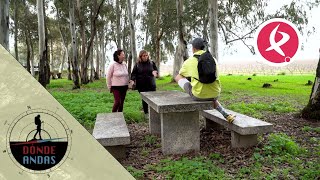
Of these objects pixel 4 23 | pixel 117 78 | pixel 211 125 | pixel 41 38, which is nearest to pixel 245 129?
pixel 211 125

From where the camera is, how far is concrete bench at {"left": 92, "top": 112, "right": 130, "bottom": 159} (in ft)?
12.9

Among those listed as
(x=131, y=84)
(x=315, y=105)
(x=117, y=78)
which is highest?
(x=117, y=78)

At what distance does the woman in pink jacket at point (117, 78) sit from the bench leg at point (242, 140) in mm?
2823

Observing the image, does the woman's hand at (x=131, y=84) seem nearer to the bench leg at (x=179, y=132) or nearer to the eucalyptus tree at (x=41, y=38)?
the bench leg at (x=179, y=132)

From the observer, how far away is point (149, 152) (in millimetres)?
4758

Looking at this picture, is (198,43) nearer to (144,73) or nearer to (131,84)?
(131,84)

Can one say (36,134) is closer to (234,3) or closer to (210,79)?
(210,79)

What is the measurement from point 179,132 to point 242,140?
90 cm

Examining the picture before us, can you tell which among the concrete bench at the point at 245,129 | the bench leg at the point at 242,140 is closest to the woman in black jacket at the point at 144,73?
the concrete bench at the point at 245,129

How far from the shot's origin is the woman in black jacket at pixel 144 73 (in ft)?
22.8

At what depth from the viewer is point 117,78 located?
259 inches

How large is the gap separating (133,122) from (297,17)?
46.8 ft

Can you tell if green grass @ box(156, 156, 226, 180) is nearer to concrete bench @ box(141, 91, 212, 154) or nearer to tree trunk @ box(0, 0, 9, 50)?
concrete bench @ box(141, 91, 212, 154)

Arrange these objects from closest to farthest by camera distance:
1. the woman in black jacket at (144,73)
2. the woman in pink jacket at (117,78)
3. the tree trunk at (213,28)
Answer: the woman in pink jacket at (117,78) → the woman in black jacket at (144,73) → the tree trunk at (213,28)
